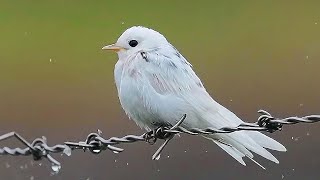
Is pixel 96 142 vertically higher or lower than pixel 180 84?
lower

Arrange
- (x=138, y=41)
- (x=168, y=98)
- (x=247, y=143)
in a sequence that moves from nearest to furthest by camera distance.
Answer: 1. (x=247, y=143)
2. (x=168, y=98)
3. (x=138, y=41)

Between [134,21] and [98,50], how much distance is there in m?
0.34

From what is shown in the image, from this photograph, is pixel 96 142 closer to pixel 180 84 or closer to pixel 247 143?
pixel 247 143

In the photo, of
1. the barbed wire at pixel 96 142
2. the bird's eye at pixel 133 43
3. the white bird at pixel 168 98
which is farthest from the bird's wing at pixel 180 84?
the barbed wire at pixel 96 142

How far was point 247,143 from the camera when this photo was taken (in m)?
3.68

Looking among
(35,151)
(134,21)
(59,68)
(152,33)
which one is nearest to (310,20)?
(134,21)

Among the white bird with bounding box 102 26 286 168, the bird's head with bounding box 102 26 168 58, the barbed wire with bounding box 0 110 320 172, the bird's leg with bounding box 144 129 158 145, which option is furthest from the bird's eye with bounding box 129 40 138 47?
the barbed wire with bounding box 0 110 320 172

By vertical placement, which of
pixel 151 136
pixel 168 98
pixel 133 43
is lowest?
pixel 151 136

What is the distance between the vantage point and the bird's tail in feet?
11.6

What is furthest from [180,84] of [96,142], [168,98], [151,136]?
[96,142]

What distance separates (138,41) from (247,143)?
72cm

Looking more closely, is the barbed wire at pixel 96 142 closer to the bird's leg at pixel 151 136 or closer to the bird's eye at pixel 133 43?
the bird's leg at pixel 151 136

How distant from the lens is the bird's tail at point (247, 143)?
139 inches

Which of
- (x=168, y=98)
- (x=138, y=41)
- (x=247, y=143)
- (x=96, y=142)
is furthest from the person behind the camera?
(x=138, y=41)
